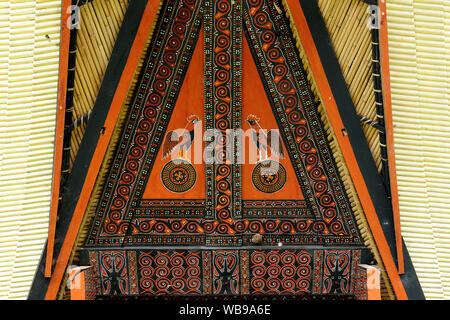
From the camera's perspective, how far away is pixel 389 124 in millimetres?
3479

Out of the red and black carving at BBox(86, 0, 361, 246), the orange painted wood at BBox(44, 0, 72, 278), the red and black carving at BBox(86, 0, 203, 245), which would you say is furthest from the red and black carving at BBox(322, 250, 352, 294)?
the orange painted wood at BBox(44, 0, 72, 278)

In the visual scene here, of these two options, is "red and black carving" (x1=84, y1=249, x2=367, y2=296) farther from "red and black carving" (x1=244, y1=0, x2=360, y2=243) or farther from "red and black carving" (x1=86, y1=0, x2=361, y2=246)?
"red and black carving" (x1=244, y1=0, x2=360, y2=243)

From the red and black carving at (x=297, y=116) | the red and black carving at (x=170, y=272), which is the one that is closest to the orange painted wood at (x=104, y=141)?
the red and black carving at (x=170, y=272)

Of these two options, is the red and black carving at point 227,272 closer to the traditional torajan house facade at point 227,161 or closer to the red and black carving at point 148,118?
the traditional torajan house facade at point 227,161

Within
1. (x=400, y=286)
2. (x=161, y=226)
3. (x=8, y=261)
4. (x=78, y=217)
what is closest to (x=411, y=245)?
(x=400, y=286)

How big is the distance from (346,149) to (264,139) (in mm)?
644

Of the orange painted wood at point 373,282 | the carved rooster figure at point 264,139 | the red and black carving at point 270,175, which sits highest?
the carved rooster figure at point 264,139

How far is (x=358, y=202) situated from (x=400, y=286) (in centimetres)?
66

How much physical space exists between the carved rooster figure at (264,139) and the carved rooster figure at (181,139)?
1.43 ft

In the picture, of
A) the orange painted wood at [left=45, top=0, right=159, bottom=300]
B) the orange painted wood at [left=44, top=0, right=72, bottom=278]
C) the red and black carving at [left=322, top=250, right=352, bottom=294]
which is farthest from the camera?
→ the red and black carving at [left=322, top=250, right=352, bottom=294]

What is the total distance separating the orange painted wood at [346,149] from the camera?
364 cm

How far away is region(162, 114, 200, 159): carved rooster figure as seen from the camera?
3.93 m

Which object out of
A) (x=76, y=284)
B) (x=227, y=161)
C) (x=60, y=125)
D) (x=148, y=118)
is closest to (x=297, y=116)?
(x=227, y=161)

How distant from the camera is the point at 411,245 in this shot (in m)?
3.83
